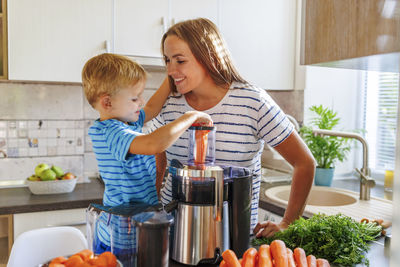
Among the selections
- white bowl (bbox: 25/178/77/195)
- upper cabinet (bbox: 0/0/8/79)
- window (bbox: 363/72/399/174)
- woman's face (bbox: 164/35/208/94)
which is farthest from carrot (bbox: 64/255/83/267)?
window (bbox: 363/72/399/174)

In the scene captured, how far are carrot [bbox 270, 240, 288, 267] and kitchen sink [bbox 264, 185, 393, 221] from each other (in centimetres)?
95

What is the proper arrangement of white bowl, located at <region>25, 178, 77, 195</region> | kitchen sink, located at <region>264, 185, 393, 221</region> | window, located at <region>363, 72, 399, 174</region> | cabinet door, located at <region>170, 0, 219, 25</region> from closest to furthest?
1. kitchen sink, located at <region>264, 185, 393, 221</region>
2. white bowl, located at <region>25, 178, 77, 195</region>
3. cabinet door, located at <region>170, 0, 219, 25</region>
4. window, located at <region>363, 72, 399, 174</region>

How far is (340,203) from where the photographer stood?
2156 millimetres

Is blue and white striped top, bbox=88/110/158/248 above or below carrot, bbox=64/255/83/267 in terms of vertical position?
above

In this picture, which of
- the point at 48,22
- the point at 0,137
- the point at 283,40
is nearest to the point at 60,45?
the point at 48,22

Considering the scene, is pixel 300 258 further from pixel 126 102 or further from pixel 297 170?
pixel 126 102

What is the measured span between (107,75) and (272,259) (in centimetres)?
61

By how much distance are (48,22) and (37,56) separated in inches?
7.3

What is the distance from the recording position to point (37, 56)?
2.02 metres

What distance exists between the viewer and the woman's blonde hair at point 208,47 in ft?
3.91

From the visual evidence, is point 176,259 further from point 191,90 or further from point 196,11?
point 196,11

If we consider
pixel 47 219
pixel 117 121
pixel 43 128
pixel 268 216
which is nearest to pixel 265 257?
pixel 117 121

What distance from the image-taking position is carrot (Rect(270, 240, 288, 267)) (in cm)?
84

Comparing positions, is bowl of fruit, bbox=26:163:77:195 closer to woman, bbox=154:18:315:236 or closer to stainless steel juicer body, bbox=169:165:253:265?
woman, bbox=154:18:315:236
